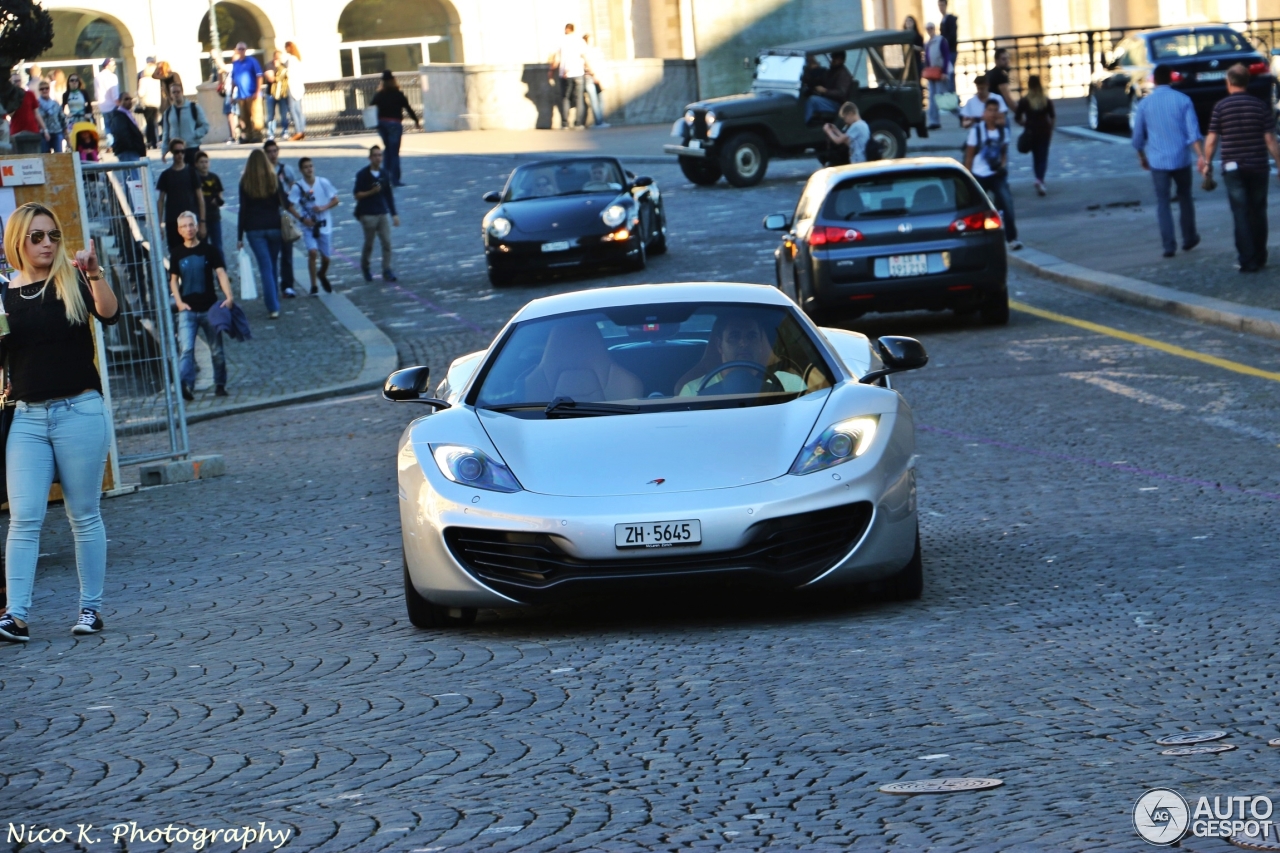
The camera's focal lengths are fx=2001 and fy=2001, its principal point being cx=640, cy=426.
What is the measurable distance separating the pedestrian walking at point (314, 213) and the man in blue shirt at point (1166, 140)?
31.6 feet

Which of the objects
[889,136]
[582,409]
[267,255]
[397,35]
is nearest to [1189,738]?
[582,409]

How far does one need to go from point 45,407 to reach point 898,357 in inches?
136

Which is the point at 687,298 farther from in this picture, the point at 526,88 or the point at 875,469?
the point at 526,88

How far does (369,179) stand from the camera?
24703mm

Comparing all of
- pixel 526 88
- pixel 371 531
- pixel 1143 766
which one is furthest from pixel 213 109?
pixel 1143 766

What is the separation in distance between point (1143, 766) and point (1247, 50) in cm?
3310

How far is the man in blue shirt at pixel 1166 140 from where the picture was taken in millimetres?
20219

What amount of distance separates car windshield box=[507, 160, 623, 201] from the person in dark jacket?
35.6 ft

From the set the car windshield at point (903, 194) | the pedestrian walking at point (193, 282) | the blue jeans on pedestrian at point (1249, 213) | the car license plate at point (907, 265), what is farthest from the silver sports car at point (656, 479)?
the blue jeans on pedestrian at point (1249, 213)

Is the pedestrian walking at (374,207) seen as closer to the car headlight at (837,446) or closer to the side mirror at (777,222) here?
the side mirror at (777,222)

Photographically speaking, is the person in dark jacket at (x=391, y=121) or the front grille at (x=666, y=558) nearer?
the front grille at (x=666, y=558)

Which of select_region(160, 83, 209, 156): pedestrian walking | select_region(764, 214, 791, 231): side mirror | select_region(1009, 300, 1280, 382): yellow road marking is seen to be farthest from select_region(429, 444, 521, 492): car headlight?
select_region(160, 83, 209, 156): pedestrian walking

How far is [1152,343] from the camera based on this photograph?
1588 centimetres

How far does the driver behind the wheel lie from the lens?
8.04 metres
